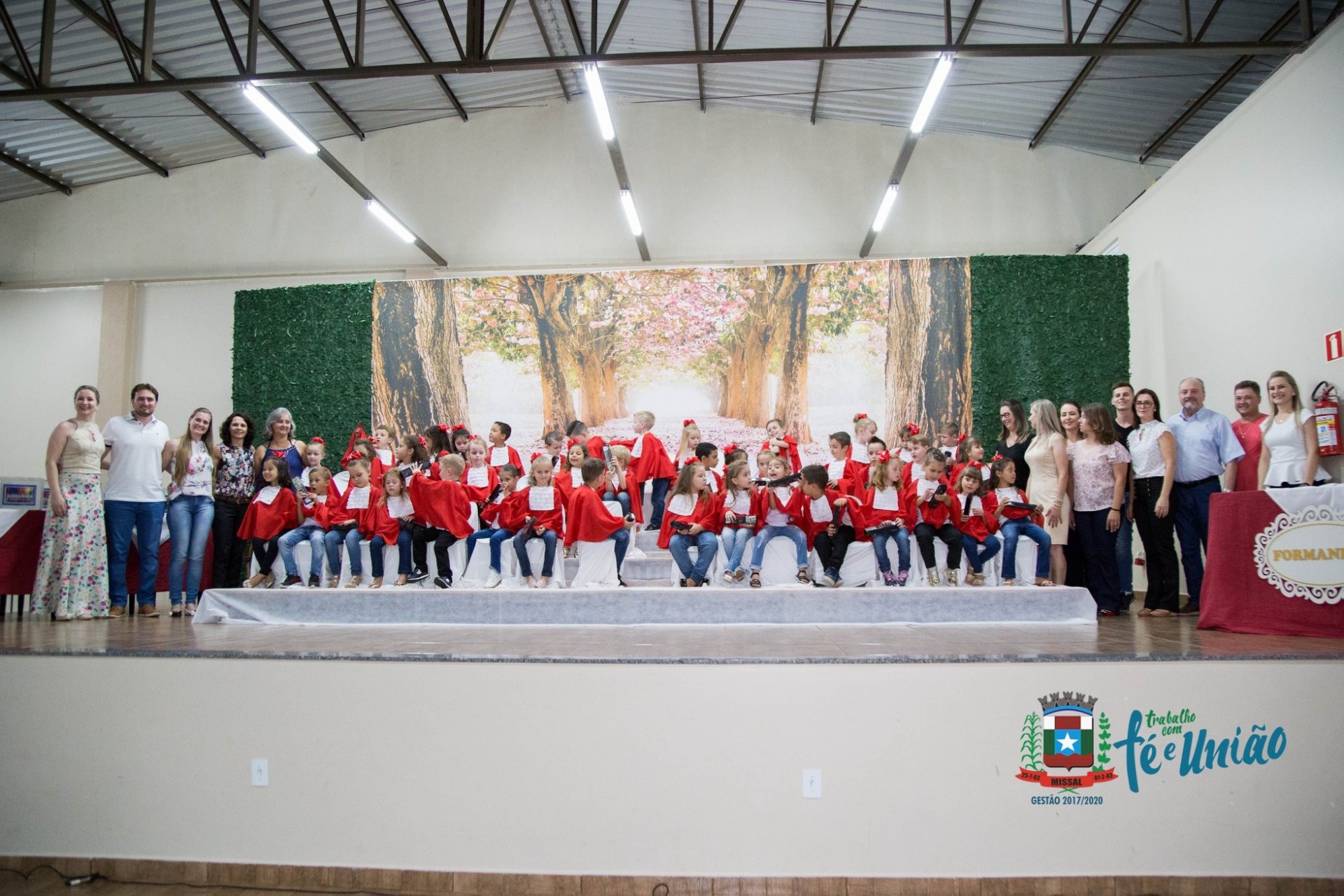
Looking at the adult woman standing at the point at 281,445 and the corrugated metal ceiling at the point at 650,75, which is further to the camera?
the corrugated metal ceiling at the point at 650,75

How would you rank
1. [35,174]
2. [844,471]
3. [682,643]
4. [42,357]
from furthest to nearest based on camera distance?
[42,357] → [35,174] → [844,471] → [682,643]

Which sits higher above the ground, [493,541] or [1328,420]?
[1328,420]

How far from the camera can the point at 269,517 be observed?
5.43m

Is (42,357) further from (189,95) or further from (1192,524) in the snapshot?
(1192,524)

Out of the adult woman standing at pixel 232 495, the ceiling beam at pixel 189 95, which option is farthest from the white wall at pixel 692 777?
the ceiling beam at pixel 189 95

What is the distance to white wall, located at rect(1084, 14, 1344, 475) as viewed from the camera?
5469mm

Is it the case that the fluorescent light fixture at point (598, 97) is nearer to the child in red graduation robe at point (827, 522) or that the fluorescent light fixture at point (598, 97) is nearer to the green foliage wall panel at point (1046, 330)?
the child in red graduation robe at point (827, 522)

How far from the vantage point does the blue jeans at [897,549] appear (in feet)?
16.9

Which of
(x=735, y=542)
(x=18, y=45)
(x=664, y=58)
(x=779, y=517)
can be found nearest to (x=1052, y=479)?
(x=779, y=517)

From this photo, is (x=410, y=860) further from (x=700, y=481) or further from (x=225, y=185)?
(x=225, y=185)

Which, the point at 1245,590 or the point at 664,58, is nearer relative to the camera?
the point at 1245,590

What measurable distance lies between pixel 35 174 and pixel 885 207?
10086 mm

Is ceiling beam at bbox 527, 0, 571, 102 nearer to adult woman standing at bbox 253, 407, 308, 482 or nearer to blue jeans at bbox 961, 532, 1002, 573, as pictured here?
adult woman standing at bbox 253, 407, 308, 482

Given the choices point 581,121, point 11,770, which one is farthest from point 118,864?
point 581,121
